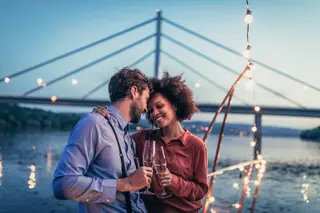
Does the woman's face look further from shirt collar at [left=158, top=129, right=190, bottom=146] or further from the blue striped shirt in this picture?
the blue striped shirt

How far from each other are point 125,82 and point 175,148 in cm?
56

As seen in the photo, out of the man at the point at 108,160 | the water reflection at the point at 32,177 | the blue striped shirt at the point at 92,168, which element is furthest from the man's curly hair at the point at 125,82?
the water reflection at the point at 32,177

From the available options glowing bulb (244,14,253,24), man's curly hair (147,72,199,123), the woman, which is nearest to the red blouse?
the woman

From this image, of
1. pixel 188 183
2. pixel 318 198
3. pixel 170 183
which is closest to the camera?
pixel 170 183

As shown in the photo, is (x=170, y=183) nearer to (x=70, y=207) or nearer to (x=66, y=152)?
(x=66, y=152)

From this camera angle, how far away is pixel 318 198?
13117mm

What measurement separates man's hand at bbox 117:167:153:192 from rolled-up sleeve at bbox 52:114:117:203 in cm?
3

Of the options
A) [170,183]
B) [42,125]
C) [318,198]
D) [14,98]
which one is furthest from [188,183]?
[42,125]

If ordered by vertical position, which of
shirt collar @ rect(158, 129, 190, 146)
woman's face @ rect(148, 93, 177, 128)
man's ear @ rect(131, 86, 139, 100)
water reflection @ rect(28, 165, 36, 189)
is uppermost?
man's ear @ rect(131, 86, 139, 100)

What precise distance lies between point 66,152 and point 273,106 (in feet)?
85.4

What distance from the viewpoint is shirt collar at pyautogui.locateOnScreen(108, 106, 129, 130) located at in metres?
2.03

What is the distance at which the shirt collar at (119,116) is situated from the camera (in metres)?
2.03

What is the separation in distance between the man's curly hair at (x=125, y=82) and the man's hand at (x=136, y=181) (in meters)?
0.35

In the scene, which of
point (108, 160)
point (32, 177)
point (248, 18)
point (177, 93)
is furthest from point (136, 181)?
point (32, 177)
